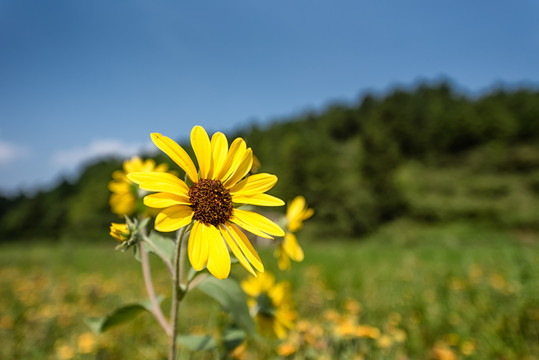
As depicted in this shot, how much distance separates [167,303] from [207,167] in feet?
9.35

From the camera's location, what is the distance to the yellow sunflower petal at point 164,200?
0.62 metres

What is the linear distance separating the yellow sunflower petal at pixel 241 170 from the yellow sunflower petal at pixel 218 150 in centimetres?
4

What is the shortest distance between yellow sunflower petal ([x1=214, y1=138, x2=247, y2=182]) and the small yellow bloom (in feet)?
0.81

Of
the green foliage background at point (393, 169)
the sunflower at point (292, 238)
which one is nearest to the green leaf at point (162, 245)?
the sunflower at point (292, 238)

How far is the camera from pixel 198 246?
661mm

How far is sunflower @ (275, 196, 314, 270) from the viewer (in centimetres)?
117

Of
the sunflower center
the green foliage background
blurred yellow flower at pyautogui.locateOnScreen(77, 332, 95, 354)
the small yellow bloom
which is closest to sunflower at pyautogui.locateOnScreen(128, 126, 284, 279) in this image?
the sunflower center

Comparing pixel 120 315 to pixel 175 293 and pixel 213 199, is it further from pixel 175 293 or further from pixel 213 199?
pixel 213 199

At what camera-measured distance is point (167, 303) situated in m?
3.16

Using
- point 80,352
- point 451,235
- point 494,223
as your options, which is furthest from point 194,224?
point 494,223

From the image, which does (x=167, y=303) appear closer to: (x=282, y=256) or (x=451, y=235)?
(x=282, y=256)

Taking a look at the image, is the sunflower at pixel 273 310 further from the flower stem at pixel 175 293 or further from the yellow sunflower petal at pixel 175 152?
the yellow sunflower petal at pixel 175 152

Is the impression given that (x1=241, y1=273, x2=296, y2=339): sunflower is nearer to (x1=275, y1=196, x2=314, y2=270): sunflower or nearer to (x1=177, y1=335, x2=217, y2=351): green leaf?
(x1=275, y1=196, x2=314, y2=270): sunflower

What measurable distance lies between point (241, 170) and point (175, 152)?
6.7 inches
